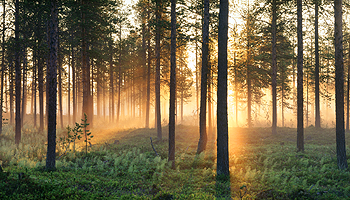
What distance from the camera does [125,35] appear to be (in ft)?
99.2

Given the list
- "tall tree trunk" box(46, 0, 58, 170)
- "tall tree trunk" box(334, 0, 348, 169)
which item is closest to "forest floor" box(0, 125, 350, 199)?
"tall tree trunk" box(46, 0, 58, 170)

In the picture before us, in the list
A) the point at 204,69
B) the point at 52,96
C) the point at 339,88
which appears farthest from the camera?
the point at 204,69

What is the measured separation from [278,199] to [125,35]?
95.8 feet

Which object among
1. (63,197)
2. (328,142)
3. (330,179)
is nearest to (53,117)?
(63,197)

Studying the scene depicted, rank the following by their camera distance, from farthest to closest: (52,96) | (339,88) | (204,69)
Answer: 1. (204,69)
2. (339,88)
3. (52,96)

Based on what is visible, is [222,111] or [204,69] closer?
[222,111]

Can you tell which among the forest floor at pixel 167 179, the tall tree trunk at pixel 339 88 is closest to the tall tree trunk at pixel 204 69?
the forest floor at pixel 167 179

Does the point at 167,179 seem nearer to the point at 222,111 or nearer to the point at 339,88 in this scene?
the point at 222,111

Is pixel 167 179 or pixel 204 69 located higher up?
pixel 204 69

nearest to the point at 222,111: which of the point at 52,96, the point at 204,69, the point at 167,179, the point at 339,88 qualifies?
the point at 167,179

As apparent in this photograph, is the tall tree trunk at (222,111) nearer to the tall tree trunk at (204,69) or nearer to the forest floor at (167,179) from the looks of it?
the forest floor at (167,179)

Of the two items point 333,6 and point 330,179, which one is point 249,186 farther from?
point 333,6

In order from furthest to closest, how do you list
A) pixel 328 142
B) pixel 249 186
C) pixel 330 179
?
pixel 328 142, pixel 330 179, pixel 249 186

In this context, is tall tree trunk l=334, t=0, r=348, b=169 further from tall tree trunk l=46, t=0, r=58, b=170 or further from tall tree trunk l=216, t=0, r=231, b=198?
tall tree trunk l=46, t=0, r=58, b=170
